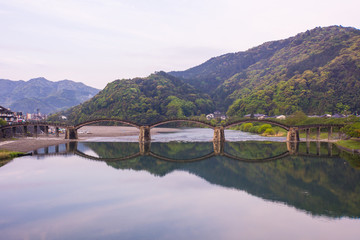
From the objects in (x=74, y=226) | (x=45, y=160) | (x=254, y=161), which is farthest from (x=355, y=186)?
(x=45, y=160)

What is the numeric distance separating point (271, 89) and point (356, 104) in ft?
127

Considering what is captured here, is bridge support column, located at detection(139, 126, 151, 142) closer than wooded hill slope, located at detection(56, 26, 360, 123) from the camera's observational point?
Yes

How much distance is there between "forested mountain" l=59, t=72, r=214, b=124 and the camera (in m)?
152

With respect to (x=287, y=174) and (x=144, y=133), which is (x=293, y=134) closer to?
(x=144, y=133)

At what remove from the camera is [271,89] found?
150000mm

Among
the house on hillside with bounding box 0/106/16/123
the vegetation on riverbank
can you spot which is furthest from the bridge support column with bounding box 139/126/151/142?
the house on hillside with bounding box 0/106/16/123

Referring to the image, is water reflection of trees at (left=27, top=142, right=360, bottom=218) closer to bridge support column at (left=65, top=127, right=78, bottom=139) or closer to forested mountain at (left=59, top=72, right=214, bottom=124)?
bridge support column at (left=65, top=127, right=78, bottom=139)

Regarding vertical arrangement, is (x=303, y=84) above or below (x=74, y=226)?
above

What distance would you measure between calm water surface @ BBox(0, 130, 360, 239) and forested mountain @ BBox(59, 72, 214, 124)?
106m

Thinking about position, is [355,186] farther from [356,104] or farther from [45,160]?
[356,104]

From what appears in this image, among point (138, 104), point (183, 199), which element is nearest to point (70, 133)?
point (183, 199)

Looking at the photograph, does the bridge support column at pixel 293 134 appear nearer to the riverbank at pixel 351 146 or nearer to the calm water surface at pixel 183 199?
the riverbank at pixel 351 146

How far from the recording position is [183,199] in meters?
26.0

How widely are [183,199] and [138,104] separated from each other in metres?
136
